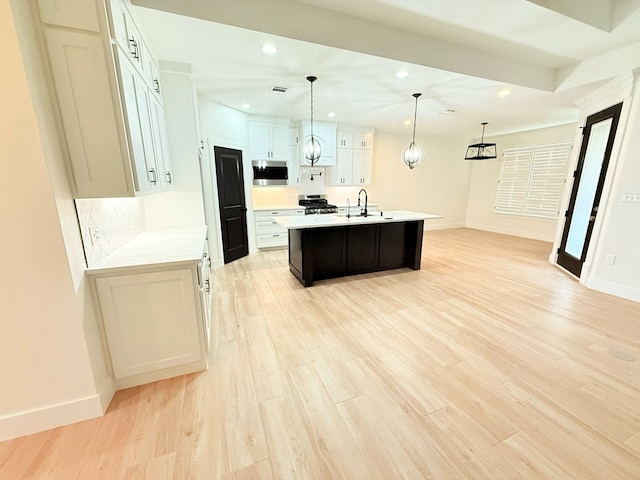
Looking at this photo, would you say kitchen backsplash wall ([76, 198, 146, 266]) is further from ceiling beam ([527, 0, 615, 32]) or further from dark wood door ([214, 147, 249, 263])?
ceiling beam ([527, 0, 615, 32])

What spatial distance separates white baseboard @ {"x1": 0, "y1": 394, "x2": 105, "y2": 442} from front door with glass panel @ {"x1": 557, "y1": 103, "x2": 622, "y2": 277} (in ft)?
19.1

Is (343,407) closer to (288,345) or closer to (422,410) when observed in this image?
(422,410)

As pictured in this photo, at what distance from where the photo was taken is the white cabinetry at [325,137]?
5617 millimetres

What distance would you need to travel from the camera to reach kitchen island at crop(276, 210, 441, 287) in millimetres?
3617

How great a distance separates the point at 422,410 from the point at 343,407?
0.52 m

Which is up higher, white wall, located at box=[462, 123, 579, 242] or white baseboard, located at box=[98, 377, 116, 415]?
white wall, located at box=[462, 123, 579, 242]

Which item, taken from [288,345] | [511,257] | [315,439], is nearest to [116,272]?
[288,345]

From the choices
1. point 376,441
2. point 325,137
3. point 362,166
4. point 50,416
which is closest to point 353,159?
point 362,166

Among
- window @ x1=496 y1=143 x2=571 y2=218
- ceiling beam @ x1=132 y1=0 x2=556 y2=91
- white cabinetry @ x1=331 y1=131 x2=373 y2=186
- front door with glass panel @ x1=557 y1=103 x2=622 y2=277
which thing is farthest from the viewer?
white cabinetry @ x1=331 y1=131 x2=373 y2=186

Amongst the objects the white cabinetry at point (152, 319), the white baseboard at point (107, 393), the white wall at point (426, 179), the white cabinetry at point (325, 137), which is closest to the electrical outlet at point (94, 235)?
the white cabinetry at point (152, 319)

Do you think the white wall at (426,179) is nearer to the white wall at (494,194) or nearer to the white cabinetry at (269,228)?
the white wall at (494,194)

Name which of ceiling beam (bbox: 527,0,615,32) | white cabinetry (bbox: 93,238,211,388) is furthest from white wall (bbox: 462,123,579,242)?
white cabinetry (bbox: 93,238,211,388)

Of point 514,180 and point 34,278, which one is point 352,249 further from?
point 514,180

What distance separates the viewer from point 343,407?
1698 mm
